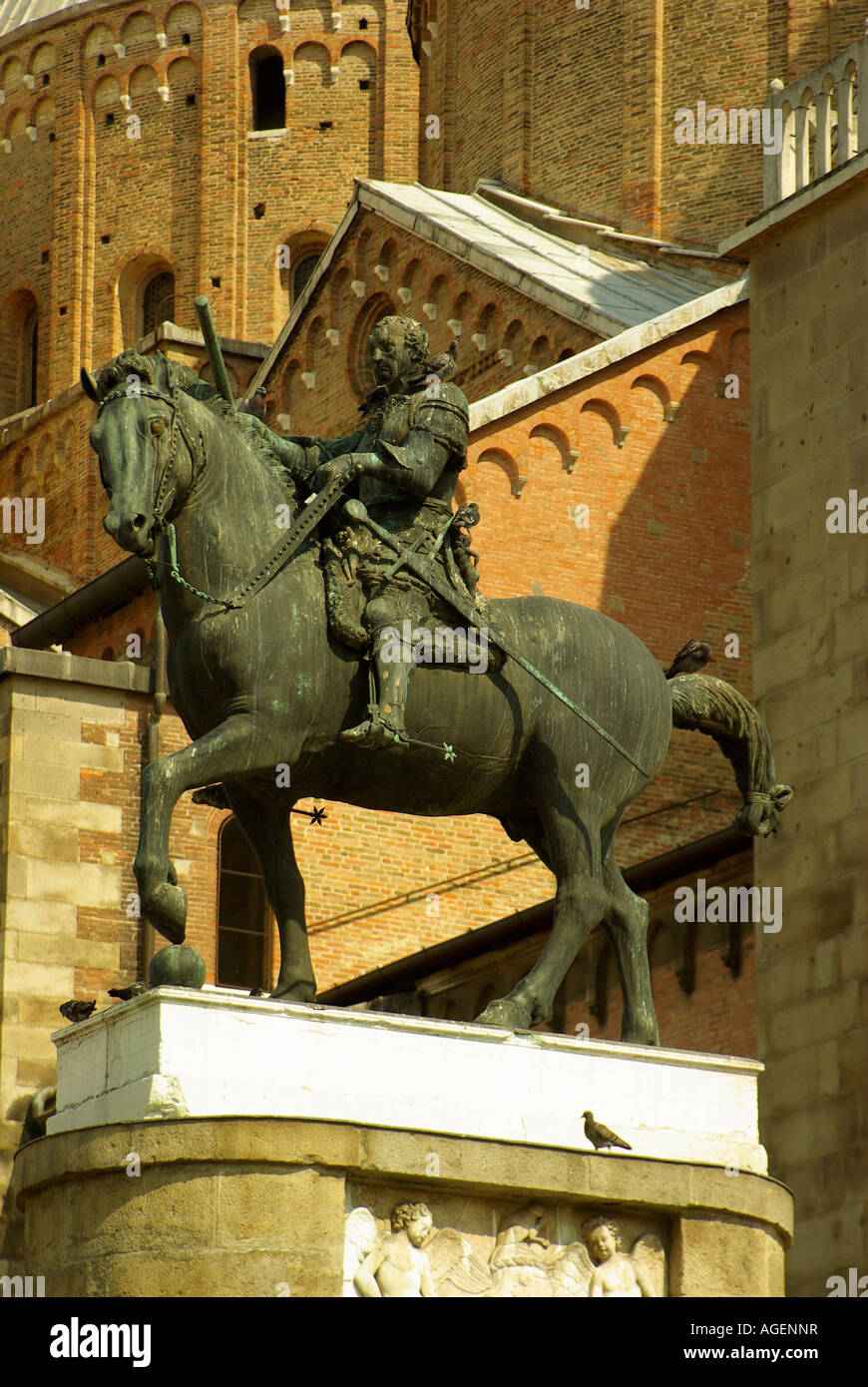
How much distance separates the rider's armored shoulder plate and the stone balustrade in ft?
32.2

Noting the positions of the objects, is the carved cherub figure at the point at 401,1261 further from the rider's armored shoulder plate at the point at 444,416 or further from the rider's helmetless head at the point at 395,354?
the rider's helmetless head at the point at 395,354

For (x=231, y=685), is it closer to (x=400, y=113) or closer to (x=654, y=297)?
(x=654, y=297)

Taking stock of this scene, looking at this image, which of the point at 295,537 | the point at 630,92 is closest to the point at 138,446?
the point at 295,537

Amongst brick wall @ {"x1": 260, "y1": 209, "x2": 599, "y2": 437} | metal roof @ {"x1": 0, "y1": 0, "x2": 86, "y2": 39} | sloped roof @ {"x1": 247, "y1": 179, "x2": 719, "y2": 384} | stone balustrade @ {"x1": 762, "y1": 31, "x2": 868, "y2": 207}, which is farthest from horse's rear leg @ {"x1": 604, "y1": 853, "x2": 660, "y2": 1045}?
metal roof @ {"x1": 0, "y1": 0, "x2": 86, "y2": 39}

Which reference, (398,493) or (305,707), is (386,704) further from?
(398,493)

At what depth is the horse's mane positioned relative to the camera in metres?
12.3

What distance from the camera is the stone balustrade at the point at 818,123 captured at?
2212cm

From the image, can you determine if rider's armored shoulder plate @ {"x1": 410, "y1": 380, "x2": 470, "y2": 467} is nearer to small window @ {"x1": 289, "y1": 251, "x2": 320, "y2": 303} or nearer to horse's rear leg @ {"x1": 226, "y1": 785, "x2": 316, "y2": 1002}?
horse's rear leg @ {"x1": 226, "y1": 785, "x2": 316, "y2": 1002}

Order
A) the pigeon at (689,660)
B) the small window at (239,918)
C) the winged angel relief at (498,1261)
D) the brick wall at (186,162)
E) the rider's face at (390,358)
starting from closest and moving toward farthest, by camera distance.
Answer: the winged angel relief at (498,1261)
the rider's face at (390,358)
the pigeon at (689,660)
the small window at (239,918)
the brick wall at (186,162)

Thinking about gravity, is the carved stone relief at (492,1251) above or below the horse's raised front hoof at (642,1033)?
below

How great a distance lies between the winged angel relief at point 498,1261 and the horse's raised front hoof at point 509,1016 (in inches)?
32.0

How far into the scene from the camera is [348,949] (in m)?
26.5

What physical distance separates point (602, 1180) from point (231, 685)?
2.68 m

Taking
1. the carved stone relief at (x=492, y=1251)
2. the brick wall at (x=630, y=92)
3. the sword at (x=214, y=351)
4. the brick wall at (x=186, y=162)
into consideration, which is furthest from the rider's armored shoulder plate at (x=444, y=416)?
the brick wall at (x=186, y=162)
